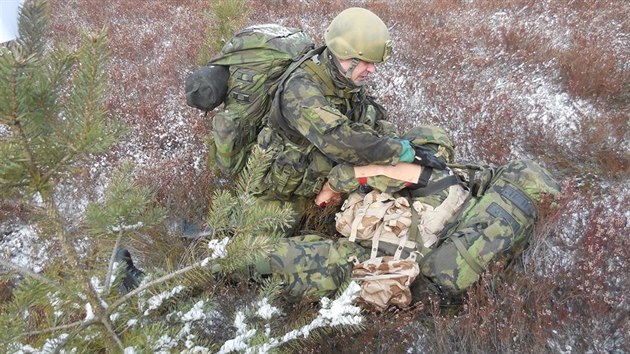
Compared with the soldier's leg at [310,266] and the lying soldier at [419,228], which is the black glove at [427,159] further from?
the soldier's leg at [310,266]

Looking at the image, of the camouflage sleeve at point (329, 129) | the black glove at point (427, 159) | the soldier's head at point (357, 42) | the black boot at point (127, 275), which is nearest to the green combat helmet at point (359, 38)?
the soldier's head at point (357, 42)

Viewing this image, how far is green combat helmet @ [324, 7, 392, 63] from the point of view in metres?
3.24

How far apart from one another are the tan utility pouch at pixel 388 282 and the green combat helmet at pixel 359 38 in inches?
50.9

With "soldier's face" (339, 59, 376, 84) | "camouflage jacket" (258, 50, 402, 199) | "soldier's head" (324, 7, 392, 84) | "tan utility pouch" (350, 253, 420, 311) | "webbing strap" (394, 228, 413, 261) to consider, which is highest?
"soldier's head" (324, 7, 392, 84)

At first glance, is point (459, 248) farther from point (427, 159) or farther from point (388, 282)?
point (427, 159)

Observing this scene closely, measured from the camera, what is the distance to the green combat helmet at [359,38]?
3.24 m

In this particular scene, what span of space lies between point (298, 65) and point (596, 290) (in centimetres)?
219

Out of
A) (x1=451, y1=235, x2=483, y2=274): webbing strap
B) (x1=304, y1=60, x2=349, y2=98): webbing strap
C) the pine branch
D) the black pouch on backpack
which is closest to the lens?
the pine branch

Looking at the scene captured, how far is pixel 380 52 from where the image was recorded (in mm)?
3283

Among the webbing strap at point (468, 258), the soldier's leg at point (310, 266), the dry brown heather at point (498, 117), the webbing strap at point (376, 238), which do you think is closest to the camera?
the dry brown heather at point (498, 117)

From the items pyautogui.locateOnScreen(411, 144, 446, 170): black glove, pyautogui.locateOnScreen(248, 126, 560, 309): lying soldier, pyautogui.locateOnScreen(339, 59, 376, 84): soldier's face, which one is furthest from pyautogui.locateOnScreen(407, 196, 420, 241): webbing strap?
pyautogui.locateOnScreen(339, 59, 376, 84): soldier's face

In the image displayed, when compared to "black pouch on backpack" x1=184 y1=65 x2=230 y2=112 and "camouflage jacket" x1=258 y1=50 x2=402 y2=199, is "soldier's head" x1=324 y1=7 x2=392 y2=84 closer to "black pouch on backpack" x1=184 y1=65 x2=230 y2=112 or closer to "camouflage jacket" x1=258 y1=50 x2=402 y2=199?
"camouflage jacket" x1=258 y1=50 x2=402 y2=199

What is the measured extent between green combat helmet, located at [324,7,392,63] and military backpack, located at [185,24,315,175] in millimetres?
457

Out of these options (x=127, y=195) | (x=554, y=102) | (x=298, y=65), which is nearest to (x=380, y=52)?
(x=298, y=65)
